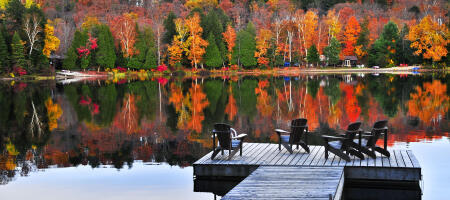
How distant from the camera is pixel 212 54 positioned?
2862 inches

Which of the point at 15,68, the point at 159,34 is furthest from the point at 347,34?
the point at 15,68

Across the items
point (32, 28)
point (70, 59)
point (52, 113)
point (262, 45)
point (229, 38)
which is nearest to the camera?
point (52, 113)

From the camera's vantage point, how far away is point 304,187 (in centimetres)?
960

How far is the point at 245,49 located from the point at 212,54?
4.82 meters

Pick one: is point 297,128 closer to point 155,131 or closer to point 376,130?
point 376,130

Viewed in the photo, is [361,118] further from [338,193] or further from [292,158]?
[338,193]

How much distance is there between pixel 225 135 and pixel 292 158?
1.70 m

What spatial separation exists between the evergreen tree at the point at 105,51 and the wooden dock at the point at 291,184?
61183mm

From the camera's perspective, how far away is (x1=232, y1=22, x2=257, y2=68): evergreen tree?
7375cm

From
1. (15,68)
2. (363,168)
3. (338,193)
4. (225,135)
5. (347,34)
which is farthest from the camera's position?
(347,34)

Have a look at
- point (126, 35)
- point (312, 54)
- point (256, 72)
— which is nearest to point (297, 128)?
point (126, 35)

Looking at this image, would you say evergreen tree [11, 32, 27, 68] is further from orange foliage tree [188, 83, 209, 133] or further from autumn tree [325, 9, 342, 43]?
autumn tree [325, 9, 342, 43]

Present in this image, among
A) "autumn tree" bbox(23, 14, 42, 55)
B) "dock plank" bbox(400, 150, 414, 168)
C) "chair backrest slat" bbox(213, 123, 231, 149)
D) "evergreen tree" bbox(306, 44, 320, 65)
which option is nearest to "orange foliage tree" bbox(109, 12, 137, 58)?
"autumn tree" bbox(23, 14, 42, 55)

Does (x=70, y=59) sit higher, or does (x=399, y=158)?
(x=70, y=59)
